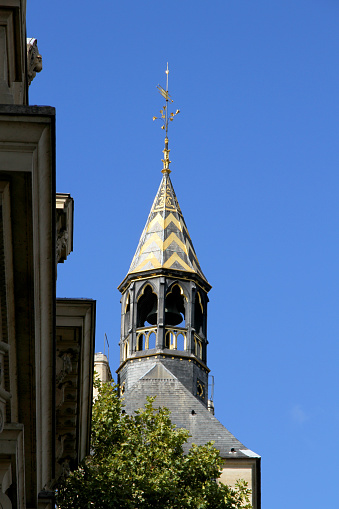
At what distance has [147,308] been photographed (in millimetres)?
50969

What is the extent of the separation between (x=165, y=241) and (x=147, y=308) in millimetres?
2981

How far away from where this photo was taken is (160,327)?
48.8 m

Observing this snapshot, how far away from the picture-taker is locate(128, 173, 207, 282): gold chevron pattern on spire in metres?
50.5

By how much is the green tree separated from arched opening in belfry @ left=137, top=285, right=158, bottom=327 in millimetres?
14655

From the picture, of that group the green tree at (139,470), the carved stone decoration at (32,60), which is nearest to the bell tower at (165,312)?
the green tree at (139,470)

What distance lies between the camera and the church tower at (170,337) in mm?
46188

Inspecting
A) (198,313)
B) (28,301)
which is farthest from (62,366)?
(198,313)

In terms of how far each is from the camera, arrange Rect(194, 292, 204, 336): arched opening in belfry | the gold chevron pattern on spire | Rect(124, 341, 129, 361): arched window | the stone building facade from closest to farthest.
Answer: the stone building facade, Rect(124, 341, 129, 361): arched window, Rect(194, 292, 204, 336): arched opening in belfry, the gold chevron pattern on spire

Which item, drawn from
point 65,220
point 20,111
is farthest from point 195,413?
point 20,111

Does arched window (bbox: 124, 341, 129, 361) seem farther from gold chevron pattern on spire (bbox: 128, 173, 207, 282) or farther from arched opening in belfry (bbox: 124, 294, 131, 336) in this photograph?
gold chevron pattern on spire (bbox: 128, 173, 207, 282)

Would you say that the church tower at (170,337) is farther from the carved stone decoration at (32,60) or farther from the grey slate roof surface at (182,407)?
the carved stone decoration at (32,60)

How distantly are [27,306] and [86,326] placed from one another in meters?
6.89

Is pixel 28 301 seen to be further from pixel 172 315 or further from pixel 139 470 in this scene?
pixel 172 315

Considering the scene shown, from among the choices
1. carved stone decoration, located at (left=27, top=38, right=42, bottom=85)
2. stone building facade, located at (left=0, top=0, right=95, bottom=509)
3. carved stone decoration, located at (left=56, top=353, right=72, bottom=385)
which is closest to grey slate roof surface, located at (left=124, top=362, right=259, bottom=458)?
stone building facade, located at (left=0, top=0, right=95, bottom=509)
